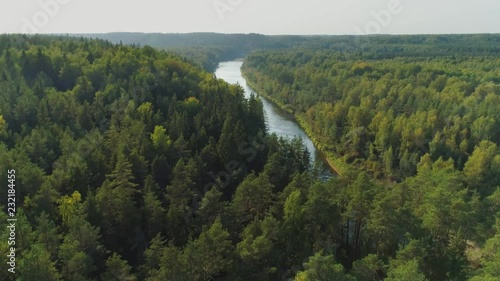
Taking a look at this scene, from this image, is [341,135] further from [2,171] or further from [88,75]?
[2,171]

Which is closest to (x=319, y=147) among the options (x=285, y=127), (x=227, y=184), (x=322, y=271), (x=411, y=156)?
(x=285, y=127)

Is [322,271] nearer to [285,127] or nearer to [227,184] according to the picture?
[227,184]

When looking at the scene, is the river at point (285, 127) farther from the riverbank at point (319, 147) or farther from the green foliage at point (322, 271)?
the green foliage at point (322, 271)

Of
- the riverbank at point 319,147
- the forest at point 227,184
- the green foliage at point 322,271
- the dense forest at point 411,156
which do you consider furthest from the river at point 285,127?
the green foliage at point 322,271

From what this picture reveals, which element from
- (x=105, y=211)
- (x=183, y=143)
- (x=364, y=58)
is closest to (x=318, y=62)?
(x=364, y=58)

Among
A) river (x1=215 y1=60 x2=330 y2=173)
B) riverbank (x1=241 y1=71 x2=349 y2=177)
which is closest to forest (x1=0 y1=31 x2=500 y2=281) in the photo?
riverbank (x1=241 y1=71 x2=349 y2=177)

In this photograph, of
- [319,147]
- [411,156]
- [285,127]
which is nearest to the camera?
[411,156]
